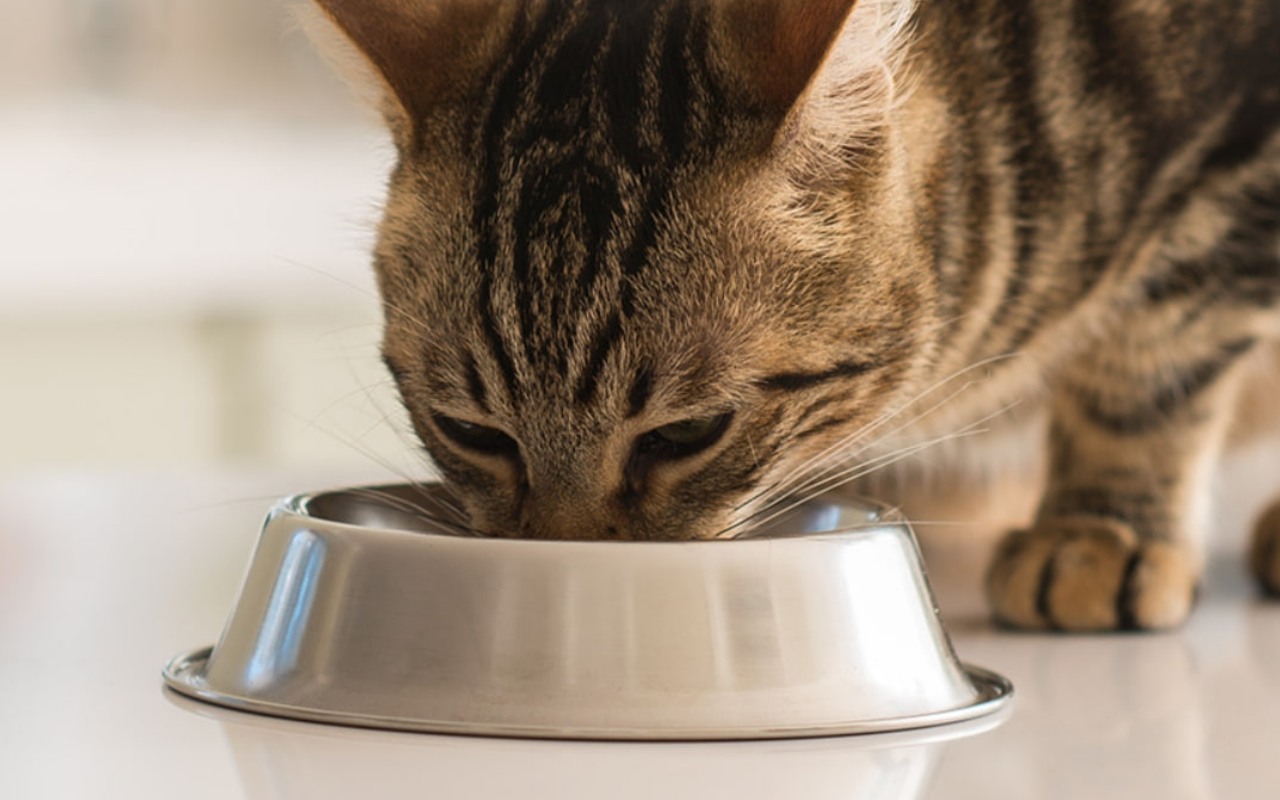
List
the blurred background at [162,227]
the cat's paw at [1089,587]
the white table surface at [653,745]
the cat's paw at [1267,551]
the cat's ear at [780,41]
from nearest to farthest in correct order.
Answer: the white table surface at [653,745], the cat's ear at [780,41], the cat's paw at [1089,587], the cat's paw at [1267,551], the blurred background at [162,227]

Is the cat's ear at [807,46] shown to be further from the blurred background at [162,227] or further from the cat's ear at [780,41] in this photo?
the blurred background at [162,227]

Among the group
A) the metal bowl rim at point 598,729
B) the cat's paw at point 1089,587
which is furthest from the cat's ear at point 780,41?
the cat's paw at point 1089,587

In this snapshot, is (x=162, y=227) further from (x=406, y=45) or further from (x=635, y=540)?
(x=635, y=540)

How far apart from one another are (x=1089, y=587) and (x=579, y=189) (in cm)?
61

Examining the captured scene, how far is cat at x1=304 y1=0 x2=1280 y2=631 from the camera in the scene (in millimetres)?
1035

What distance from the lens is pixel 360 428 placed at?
3.37 m

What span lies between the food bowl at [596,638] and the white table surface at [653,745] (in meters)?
0.02

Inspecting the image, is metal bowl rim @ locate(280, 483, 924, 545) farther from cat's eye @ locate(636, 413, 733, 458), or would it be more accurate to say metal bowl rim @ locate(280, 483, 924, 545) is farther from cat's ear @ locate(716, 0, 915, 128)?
cat's ear @ locate(716, 0, 915, 128)

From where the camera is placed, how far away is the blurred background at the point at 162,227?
9.39ft

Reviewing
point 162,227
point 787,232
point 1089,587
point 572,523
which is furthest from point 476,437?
point 162,227

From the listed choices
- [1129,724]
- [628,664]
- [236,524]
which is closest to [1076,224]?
[1129,724]

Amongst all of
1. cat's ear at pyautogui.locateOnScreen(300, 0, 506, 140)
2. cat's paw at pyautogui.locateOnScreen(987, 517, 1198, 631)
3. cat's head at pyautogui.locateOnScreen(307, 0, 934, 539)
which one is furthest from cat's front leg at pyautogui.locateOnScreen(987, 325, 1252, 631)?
cat's ear at pyautogui.locateOnScreen(300, 0, 506, 140)

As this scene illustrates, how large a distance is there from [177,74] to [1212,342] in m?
2.02

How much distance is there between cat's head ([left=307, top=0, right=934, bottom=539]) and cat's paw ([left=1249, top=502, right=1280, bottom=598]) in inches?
23.1
